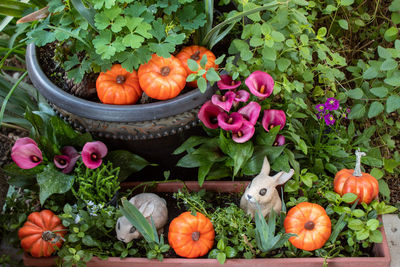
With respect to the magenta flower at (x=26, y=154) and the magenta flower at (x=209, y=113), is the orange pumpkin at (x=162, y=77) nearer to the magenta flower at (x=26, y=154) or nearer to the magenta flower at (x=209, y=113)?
the magenta flower at (x=209, y=113)

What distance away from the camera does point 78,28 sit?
149 centimetres

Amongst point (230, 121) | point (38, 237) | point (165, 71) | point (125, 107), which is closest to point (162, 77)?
point (165, 71)

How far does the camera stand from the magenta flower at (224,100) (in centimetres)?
147

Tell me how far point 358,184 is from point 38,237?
1143mm

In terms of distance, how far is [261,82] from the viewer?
60.3 inches

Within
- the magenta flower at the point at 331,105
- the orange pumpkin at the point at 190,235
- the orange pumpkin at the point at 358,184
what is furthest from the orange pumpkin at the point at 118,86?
the orange pumpkin at the point at 358,184

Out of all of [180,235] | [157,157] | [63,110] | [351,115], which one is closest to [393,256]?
[351,115]

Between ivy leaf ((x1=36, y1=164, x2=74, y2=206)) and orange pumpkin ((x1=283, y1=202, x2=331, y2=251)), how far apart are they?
0.81m

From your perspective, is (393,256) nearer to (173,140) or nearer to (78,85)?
(173,140)

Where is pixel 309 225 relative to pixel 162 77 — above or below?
below

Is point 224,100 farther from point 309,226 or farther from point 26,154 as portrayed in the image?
point 26,154

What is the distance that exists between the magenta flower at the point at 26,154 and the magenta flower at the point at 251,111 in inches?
28.8

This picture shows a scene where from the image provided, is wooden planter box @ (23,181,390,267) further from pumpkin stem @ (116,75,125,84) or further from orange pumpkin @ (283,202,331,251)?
pumpkin stem @ (116,75,125,84)

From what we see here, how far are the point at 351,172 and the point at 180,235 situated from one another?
0.68 meters
